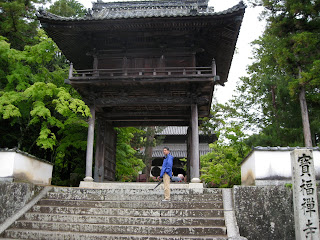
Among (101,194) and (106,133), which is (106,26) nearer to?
(106,133)

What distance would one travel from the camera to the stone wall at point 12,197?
7828mm

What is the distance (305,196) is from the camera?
22.0 feet

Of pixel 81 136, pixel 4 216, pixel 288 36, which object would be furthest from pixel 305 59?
pixel 4 216

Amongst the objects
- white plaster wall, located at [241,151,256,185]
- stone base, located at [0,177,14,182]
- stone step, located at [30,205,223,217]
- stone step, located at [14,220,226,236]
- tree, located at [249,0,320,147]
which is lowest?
stone step, located at [14,220,226,236]

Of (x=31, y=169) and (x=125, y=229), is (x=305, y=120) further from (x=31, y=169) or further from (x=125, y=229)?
(x=31, y=169)

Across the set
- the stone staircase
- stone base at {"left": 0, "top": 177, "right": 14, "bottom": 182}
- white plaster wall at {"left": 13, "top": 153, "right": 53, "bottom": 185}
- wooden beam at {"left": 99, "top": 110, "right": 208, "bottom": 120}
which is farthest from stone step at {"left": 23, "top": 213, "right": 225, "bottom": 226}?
wooden beam at {"left": 99, "top": 110, "right": 208, "bottom": 120}

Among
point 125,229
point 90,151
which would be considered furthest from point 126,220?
point 90,151

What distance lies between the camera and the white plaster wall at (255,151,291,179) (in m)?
8.03

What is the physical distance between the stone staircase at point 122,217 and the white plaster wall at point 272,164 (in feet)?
4.53

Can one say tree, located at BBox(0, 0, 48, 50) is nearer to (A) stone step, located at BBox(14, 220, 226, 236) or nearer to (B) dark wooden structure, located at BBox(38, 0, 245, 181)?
(B) dark wooden structure, located at BBox(38, 0, 245, 181)

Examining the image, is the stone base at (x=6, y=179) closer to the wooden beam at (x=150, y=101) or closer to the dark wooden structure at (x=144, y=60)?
the dark wooden structure at (x=144, y=60)

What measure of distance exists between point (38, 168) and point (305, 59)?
13573 mm

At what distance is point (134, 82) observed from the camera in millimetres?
11047

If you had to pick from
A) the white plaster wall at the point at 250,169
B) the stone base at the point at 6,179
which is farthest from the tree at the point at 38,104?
the white plaster wall at the point at 250,169
